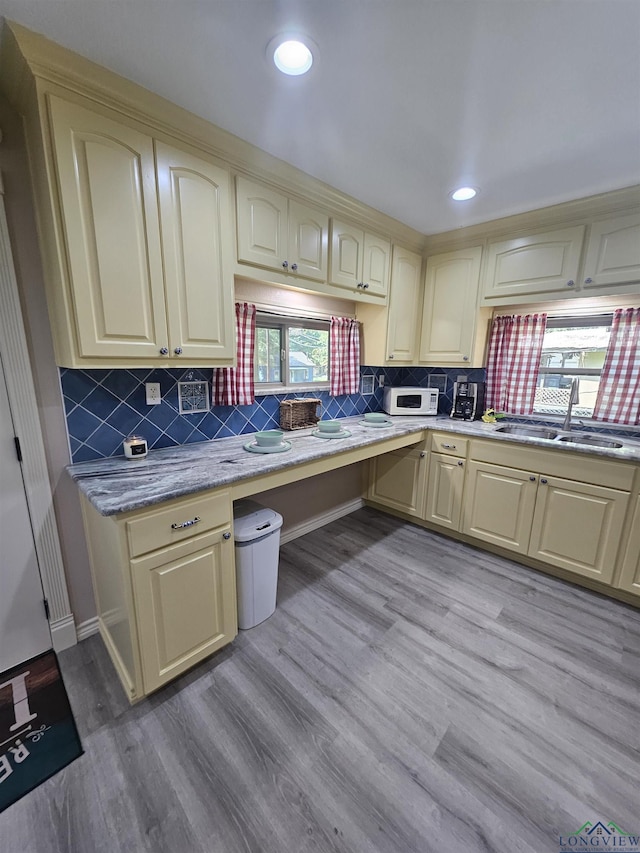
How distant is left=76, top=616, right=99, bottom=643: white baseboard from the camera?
178cm

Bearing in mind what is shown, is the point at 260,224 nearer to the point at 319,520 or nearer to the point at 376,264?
the point at 376,264

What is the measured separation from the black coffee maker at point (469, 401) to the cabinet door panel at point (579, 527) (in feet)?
2.96

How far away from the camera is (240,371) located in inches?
85.2

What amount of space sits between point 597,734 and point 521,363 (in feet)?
7.74

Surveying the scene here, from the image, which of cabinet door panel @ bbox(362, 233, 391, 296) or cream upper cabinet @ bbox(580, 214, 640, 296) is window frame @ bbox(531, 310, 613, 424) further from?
cabinet door panel @ bbox(362, 233, 391, 296)

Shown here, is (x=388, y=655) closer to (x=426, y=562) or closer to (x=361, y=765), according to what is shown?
(x=361, y=765)

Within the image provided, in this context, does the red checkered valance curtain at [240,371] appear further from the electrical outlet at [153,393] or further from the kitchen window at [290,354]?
the electrical outlet at [153,393]

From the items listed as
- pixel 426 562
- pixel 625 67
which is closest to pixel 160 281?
pixel 625 67

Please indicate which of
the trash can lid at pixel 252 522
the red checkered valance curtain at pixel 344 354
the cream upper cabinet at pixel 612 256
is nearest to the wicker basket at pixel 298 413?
the red checkered valance curtain at pixel 344 354

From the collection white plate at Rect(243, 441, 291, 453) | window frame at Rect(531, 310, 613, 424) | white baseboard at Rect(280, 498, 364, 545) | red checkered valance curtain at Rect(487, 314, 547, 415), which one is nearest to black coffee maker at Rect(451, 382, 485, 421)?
red checkered valance curtain at Rect(487, 314, 547, 415)

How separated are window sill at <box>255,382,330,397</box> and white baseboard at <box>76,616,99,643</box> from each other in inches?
61.9

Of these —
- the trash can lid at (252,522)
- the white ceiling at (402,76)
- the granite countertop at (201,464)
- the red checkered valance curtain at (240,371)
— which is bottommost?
the trash can lid at (252,522)

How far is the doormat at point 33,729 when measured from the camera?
120 centimetres

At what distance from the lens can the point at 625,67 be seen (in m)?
1.20
